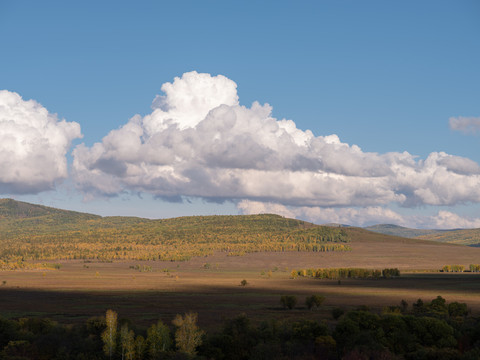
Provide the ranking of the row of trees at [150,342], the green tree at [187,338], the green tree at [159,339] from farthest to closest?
the green tree at [159,339], the green tree at [187,338], the row of trees at [150,342]

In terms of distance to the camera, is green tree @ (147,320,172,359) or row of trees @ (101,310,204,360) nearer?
row of trees @ (101,310,204,360)

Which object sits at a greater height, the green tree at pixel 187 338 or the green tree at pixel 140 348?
the green tree at pixel 187 338

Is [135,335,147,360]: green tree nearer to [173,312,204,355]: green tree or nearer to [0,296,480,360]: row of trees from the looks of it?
[0,296,480,360]: row of trees

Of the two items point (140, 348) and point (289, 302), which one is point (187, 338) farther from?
point (289, 302)

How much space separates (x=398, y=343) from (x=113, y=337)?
3137 cm

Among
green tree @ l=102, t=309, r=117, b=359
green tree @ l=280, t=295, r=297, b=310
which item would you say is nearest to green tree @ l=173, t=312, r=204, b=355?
green tree @ l=102, t=309, r=117, b=359

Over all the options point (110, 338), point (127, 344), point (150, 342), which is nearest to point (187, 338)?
point (150, 342)

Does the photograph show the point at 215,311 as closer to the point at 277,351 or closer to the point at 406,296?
the point at 277,351

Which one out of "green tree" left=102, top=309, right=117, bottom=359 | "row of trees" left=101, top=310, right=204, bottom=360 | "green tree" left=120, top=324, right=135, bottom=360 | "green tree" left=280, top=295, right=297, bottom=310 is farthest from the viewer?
"green tree" left=280, top=295, right=297, bottom=310

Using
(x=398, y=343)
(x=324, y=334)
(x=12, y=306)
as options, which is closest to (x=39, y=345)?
(x=324, y=334)

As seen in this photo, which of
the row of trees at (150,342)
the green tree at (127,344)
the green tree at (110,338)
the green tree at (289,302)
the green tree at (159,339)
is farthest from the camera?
the green tree at (289,302)

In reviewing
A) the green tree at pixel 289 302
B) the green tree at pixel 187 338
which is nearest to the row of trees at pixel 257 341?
the green tree at pixel 187 338

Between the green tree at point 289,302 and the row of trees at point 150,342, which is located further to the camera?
the green tree at point 289,302

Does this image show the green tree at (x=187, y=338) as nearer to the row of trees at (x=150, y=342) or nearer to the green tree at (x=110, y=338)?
the row of trees at (x=150, y=342)
